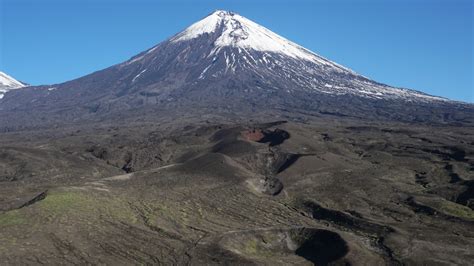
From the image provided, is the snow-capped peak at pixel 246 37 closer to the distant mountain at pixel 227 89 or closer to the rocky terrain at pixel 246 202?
the distant mountain at pixel 227 89

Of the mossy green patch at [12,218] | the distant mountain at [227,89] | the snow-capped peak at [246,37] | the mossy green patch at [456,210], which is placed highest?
the snow-capped peak at [246,37]

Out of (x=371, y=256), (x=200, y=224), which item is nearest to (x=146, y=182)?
(x=200, y=224)

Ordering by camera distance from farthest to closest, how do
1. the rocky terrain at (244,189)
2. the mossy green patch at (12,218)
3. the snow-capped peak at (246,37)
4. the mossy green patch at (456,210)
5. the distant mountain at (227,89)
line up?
the snow-capped peak at (246,37), the distant mountain at (227,89), the mossy green patch at (456,210), the mossy green patch at (12,218), the rocky terrain at (244,189)

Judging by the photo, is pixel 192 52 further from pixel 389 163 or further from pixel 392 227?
pixel 392 227

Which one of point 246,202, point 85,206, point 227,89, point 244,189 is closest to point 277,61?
point 227,89

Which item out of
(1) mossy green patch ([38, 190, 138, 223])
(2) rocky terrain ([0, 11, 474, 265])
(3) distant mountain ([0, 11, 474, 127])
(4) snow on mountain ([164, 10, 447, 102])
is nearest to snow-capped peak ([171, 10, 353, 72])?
(4) snow on mountain ([164, 10, 447, 102])

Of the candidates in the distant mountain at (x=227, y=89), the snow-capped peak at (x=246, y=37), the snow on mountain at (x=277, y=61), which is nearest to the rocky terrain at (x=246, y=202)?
the distant mountain at (x=227, y=89)
